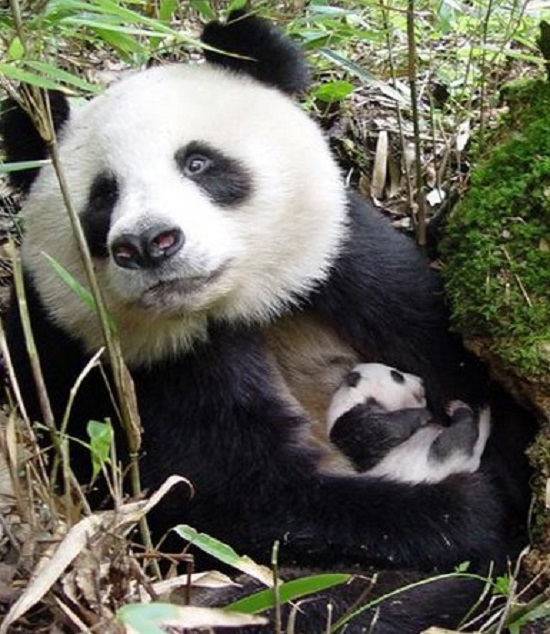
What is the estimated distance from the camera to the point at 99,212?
3.73m

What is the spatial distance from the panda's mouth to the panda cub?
872 mm

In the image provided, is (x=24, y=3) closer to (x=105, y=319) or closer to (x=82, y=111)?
(x=82, y=111)

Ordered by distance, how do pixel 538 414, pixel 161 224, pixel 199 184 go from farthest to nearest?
pixel 538 414 → pixel 199 184 → pixel 161 224

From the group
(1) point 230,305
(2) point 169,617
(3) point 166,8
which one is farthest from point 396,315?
(2) point 169,617

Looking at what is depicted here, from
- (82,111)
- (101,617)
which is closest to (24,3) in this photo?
(82,111)

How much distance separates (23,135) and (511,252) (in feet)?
5.65

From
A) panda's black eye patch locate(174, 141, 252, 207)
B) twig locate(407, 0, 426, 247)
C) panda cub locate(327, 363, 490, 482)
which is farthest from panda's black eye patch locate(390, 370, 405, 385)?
panda's black eye patch locate(174, 141, 252, 207)

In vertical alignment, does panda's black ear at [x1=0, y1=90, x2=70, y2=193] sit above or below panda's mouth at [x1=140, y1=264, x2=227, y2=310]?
above

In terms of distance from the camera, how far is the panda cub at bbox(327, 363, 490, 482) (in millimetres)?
4000

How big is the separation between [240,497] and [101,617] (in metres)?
1.29

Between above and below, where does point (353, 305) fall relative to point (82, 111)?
below

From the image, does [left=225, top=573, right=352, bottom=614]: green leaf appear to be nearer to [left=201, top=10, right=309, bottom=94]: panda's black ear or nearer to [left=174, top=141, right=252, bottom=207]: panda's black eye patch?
[left=174, top=141, right=252, bottom=207]: panda's black eye patch

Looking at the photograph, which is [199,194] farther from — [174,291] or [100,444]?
[100,444]

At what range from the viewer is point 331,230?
3984mm
